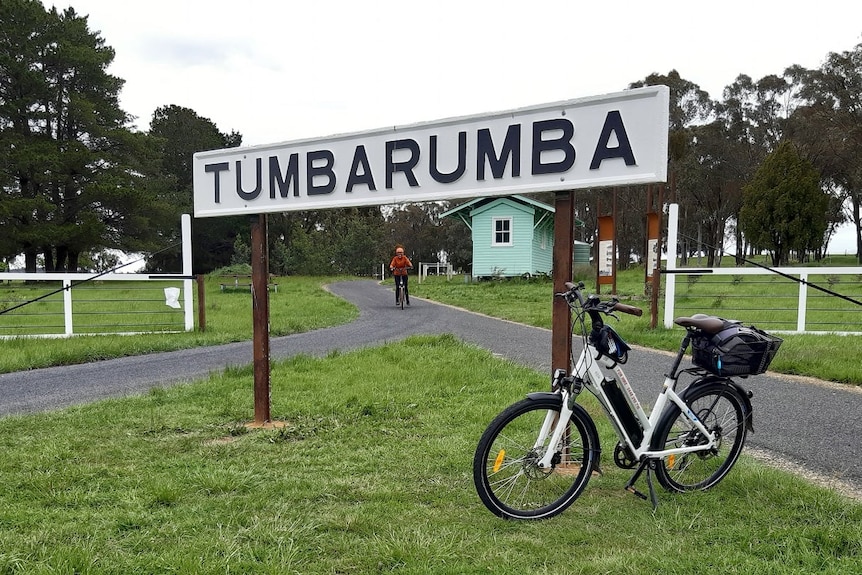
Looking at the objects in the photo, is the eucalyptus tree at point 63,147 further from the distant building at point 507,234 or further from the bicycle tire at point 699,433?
the bicycle tire at point 699,433

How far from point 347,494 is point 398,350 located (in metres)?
4.74

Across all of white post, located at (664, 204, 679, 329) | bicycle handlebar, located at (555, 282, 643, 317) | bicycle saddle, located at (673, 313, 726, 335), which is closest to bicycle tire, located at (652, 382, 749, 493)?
bicycle saddle, located at (673, 313, 726, 335)

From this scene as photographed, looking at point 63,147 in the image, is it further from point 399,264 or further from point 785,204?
point 785,204

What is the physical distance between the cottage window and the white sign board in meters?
23.8

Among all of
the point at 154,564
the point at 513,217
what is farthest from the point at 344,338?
the point at 513,217

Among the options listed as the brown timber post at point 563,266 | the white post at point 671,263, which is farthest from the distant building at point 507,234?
the brown timber post at point 563,266

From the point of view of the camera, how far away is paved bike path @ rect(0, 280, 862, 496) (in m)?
4.40

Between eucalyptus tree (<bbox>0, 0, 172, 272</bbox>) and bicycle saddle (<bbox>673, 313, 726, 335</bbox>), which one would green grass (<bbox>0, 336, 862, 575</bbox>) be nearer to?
bicycle saddle (<bbox>673, 313, 726, 335</bbox>)

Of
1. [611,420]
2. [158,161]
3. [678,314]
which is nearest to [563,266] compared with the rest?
[611,420]

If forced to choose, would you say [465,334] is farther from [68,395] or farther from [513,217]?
[513,217]

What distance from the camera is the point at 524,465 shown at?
3.31m

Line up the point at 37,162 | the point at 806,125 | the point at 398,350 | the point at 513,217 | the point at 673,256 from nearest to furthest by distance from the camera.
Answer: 1. the point at 398,350
2. the point at 673,256
3. the point at 513,217
4. the point at 37,162
5. the point at 806,125

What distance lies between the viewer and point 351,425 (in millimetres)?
4820

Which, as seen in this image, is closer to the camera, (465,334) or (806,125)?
(465,334)
